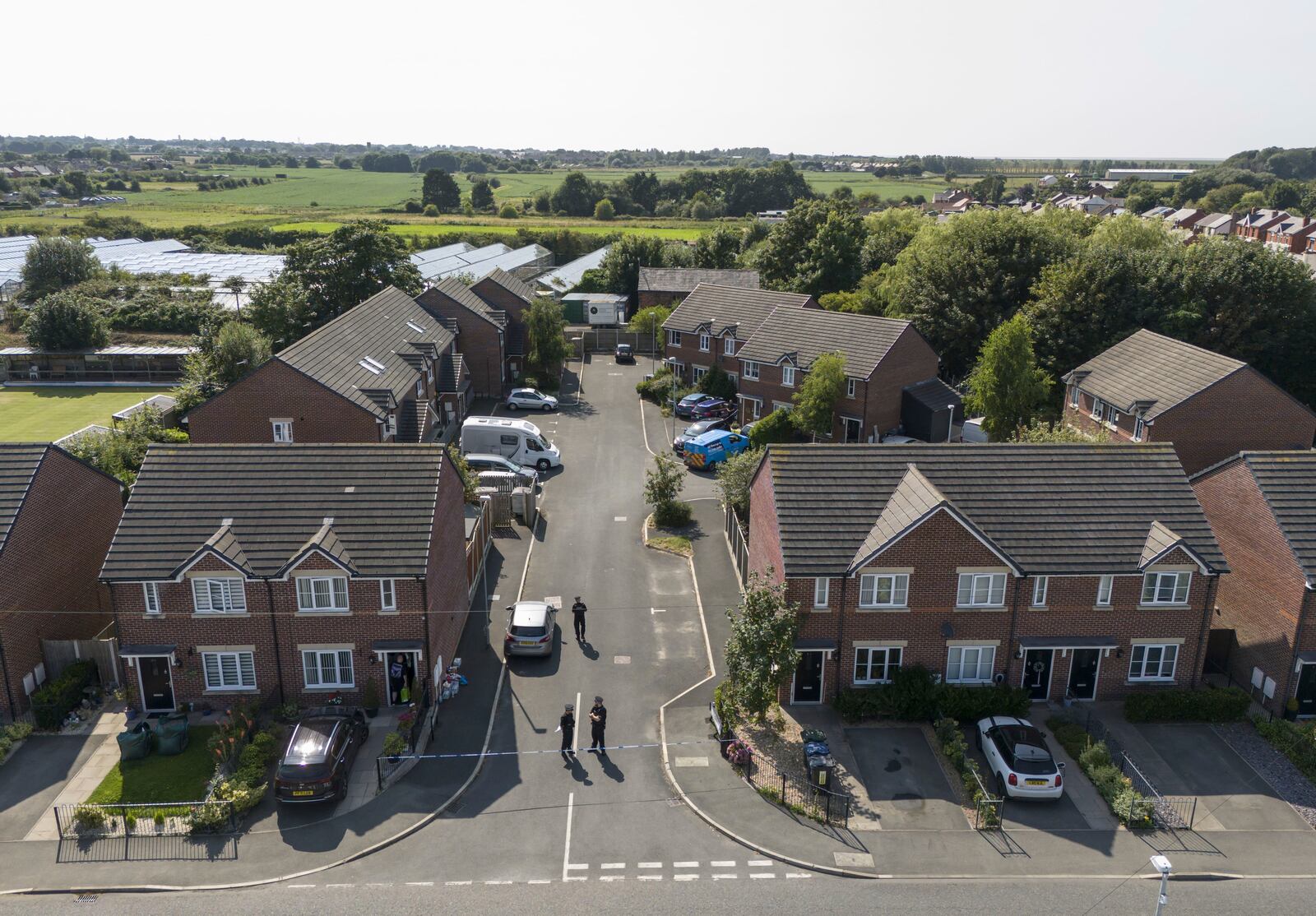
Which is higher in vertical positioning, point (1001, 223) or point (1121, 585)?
point (1001, 223)

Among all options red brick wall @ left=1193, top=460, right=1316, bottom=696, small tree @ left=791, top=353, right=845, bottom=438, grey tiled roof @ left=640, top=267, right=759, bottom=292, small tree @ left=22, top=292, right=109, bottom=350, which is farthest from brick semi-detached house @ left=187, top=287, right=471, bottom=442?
red brick wall @ left=1193, top=460, right=1316, bottom=696

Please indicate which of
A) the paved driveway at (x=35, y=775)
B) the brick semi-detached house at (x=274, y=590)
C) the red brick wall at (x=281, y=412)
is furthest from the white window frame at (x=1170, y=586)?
the red brick wall at (x=281, y=412)

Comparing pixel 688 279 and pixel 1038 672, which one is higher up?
pixel 688 279

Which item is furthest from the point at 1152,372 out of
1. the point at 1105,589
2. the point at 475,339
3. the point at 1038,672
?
the point at 475,339

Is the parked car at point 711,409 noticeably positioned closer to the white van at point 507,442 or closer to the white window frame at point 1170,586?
the white van at point 507,442

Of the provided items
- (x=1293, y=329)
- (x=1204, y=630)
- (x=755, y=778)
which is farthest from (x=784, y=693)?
(x=1293, y=329)

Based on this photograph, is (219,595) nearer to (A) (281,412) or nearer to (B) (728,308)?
(A) (281,412)

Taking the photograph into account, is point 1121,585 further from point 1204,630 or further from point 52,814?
point 52,814
